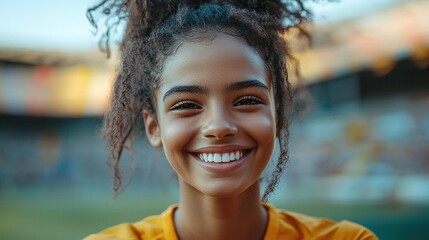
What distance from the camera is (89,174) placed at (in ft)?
89.8

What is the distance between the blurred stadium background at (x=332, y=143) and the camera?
40.0ft

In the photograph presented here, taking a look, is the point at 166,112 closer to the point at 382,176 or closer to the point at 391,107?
the point at 382,176

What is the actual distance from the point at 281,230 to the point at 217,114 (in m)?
0.62

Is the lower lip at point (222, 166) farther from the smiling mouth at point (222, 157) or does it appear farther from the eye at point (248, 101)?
the eye at point (248, 101)

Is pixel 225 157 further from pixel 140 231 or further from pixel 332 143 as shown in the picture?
pixel 332 143

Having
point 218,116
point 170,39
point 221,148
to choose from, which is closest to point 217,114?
point 218,116

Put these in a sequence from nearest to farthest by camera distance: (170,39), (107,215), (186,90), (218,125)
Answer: (218,125), (186,90), (170,39), (107,215)

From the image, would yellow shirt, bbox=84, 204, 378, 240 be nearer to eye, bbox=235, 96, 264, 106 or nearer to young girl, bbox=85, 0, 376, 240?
young girl, bbox=85, 0, 376, 240

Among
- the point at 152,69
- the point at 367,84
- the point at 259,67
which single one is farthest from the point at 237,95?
the point at 367,84

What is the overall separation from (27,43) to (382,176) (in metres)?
19.0

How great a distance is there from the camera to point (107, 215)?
1485 centimetres

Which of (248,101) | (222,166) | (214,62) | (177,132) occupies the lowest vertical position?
(222,166)

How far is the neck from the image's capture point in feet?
7.54

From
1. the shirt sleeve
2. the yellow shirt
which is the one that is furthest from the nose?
the shirt sleeve
